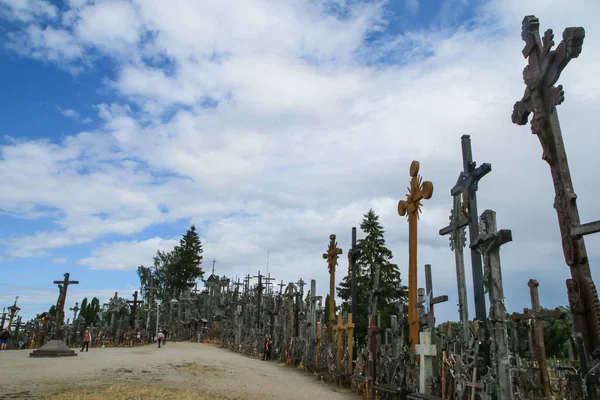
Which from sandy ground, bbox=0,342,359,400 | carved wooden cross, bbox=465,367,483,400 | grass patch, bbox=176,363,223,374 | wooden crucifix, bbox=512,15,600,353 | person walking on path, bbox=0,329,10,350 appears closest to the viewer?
wooden crucifix, bbox=512,15,600,353

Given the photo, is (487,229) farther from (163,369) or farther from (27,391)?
(163,369)

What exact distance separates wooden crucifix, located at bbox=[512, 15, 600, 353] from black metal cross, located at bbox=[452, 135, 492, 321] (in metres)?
2.76

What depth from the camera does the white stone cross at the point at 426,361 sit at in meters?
9.30

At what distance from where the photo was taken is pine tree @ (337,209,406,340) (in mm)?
32188

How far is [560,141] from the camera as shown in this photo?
5.98m

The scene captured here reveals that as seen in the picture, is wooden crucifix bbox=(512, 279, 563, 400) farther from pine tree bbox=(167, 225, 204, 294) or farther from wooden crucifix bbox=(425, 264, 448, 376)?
pine tree bbox=(167, 225, 204, 294)

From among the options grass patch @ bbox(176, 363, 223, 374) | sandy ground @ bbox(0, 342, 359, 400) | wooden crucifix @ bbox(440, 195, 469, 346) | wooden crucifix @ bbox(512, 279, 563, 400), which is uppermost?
wooden crucifix @ bbox(440, 195, 469, 346)

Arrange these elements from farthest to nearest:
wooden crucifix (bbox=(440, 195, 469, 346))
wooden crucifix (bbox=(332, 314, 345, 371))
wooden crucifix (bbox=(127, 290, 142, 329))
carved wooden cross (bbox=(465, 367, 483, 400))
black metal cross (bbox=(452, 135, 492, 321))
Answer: wooden crucifix (bbox=(127, 290, 142, 329)) → wooden crucifix (bbox=(332, 314, 345, 371)) → wooden crucifix (bbox=(440, 195, 469, 346)) → black metal cross (bbox=(452, 135, 492, 321)) → carved wooden cross (bbox=(465, 367, 483, 400))

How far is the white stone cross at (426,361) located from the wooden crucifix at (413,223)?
1.87 meters

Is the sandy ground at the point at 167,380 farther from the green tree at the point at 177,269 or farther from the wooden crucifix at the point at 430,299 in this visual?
the green tree at the point at 177,269

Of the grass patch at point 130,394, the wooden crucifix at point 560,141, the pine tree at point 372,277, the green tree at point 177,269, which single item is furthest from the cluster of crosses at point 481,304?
the green tree at point 177,269

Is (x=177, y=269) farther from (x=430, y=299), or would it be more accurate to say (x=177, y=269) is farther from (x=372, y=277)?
(x=430, y=299)

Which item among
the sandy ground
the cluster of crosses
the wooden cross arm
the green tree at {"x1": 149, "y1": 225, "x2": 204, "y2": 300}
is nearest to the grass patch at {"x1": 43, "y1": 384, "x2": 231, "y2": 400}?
the sandy ground

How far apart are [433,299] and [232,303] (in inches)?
1274
